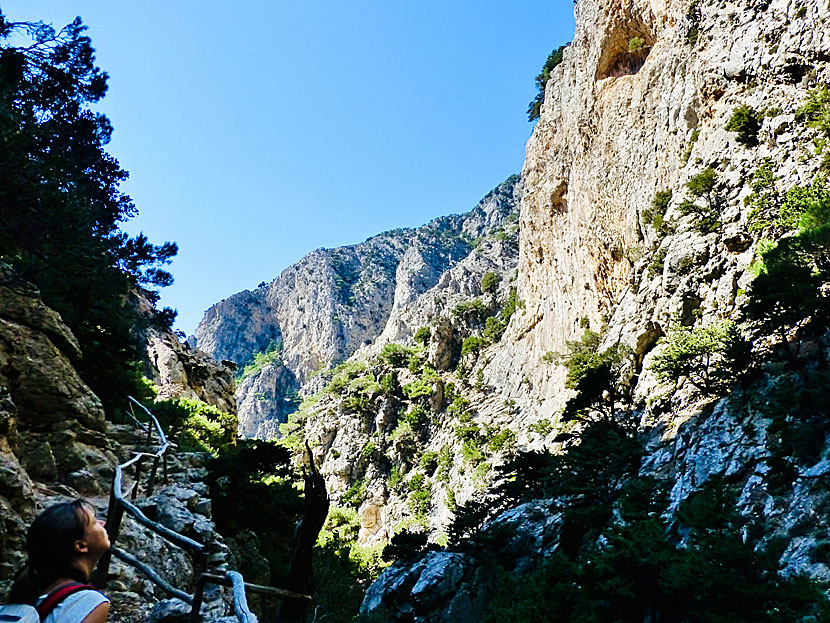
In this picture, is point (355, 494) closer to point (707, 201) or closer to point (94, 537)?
point (707, 201)

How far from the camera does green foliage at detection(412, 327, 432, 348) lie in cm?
4989

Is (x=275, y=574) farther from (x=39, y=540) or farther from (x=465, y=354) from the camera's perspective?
(x=465, y=354)

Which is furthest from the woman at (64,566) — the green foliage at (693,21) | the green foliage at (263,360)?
the green foliage at (263,360)

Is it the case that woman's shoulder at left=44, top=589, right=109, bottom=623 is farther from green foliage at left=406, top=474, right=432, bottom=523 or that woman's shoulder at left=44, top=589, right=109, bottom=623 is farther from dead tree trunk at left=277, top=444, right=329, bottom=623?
green foliage at left=406, top=474, right=432, bottom=523

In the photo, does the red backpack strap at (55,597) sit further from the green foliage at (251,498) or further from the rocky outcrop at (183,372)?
the rocky outcrop at (183,372)

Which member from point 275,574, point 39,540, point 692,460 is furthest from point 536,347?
point 39,540

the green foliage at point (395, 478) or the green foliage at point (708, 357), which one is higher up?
the green foliage at point (708, 357)

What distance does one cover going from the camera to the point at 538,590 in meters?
8.08

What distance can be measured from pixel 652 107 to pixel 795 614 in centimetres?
2643

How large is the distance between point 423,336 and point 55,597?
160ft

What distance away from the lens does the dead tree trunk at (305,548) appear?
3.66 m

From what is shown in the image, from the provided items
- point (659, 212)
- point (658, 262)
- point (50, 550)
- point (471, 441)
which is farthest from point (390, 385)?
point (50, 550)

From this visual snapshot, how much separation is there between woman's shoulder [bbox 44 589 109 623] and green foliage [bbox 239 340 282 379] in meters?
86.3

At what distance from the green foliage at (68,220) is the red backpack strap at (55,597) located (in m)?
9.54
